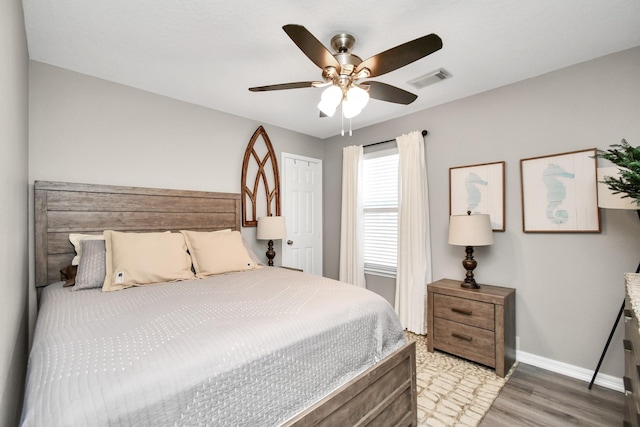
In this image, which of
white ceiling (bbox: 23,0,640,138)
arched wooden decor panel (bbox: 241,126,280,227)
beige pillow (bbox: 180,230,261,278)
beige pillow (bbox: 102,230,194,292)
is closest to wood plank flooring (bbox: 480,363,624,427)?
beige pillow (bbox: 180,230,261,278)

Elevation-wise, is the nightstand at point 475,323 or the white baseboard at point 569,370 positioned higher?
the nightstand at point 475,323

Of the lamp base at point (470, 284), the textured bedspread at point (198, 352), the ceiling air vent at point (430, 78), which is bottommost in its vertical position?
the lamp base at point (470, 284)

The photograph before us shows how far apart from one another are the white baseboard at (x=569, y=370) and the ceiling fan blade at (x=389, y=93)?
248 centimetres

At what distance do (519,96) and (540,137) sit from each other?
433 mm

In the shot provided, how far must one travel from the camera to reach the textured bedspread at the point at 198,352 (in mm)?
859

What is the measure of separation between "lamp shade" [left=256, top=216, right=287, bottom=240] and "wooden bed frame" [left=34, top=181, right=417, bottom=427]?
28cm

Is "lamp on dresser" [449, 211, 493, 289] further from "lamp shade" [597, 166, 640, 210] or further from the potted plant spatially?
the potted plant

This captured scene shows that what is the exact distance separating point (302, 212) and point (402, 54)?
2790mm

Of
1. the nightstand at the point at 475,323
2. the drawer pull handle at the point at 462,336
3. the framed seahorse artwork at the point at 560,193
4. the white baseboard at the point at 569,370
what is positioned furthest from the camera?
the drawer pull handle at the point at 462,336

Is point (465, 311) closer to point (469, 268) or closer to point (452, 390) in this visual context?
point (469, 268)

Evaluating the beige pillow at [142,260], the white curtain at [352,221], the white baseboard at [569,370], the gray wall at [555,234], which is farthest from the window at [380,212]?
the beige pillow at [142,260]

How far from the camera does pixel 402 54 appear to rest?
159cm

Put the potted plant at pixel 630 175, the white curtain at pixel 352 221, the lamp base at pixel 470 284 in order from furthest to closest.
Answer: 1. the white curtain at pixel 352 221
2. the lamp base at pixel 470 284
3. the potted plant at pixel 630 175

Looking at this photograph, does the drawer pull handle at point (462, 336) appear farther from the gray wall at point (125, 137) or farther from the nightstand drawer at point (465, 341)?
the gray wall at point (125, 137)
